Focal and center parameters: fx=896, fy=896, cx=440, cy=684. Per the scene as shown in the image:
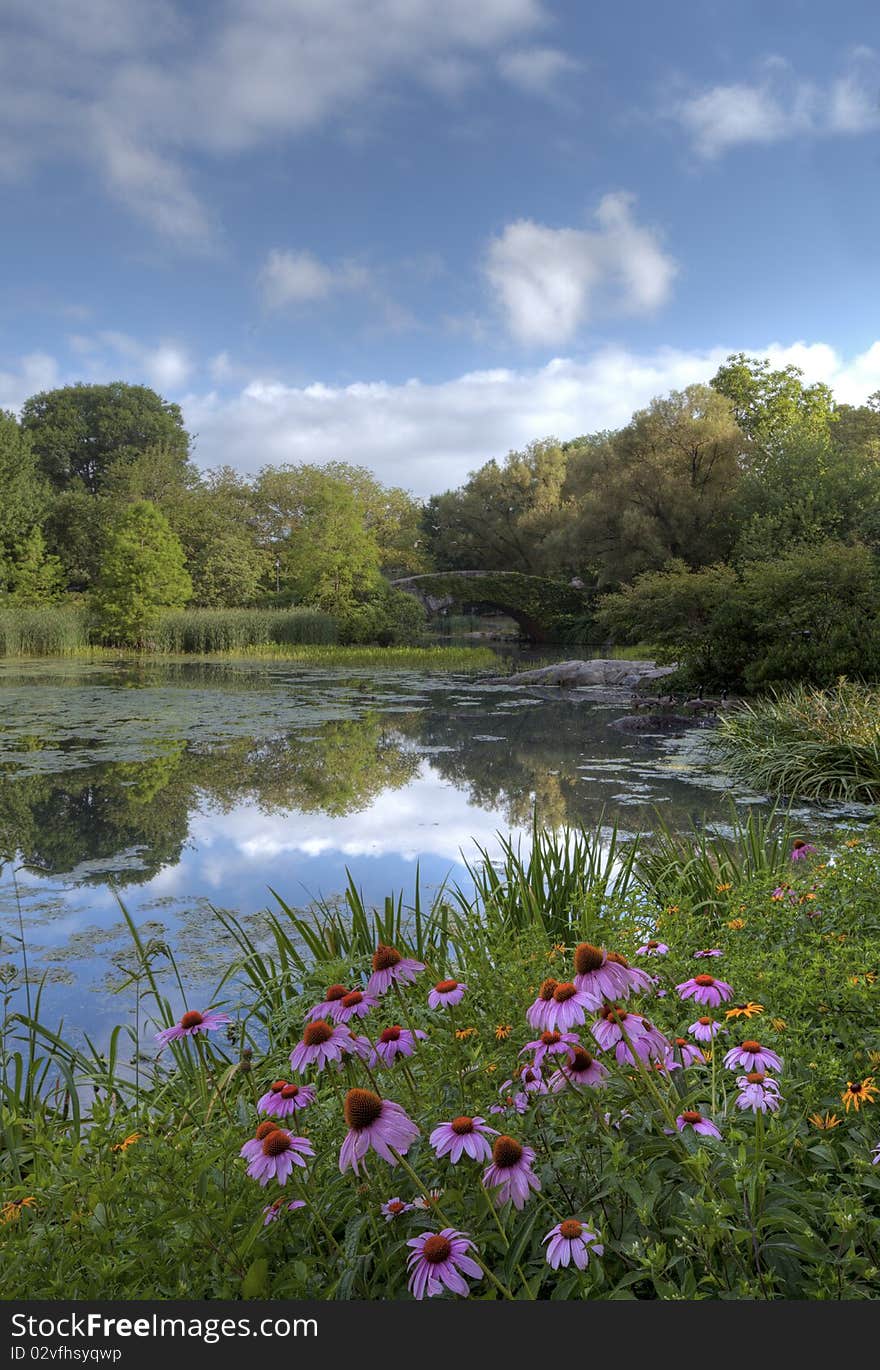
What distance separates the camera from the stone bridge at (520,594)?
2455cm

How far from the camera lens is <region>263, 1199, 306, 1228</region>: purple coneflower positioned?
117 cm

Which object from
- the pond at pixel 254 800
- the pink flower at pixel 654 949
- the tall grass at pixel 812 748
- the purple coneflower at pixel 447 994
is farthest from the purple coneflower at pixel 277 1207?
the tall grass at pixel 812 748

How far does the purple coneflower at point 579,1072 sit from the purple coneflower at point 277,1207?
0.37 m

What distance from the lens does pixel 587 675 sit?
15.0 metres

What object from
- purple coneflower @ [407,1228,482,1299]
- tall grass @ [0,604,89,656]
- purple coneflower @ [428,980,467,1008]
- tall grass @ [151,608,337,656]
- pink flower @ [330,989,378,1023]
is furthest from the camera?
tall grass @ [151,608,337,656]

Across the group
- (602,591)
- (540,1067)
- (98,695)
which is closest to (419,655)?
(602,591)

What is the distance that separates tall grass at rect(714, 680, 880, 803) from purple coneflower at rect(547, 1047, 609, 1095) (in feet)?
Answer: 16.4

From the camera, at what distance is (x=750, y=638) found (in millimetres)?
10406

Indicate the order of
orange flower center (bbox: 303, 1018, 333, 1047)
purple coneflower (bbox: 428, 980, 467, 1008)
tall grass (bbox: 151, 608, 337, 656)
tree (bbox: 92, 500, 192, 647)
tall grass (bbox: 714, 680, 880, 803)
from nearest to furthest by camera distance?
orange flower center (bbox: 303, 1018, 333, 1047)
purple coneflower (bbox: 428, 980, 467, 1008)
tall grass (bbox: 714, 680, 880, 803)
tree (bbox: 92, 500, 192, 647)
tall grass (bbox: 151, 608, 337, 656)

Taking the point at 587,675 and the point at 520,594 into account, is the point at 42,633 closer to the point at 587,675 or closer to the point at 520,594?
the point at 520,594

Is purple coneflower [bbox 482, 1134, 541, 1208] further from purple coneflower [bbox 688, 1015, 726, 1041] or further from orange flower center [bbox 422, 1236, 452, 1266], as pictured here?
purple coneflower [bbox 688, 1015, 726, 1041]

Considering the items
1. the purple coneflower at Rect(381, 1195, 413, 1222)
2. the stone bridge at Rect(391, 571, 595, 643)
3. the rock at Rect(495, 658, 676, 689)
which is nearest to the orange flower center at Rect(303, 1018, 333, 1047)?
the purple coneflower at Rect(381, 1195, 413, 1222)

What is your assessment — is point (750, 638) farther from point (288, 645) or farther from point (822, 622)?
point (288, 645)

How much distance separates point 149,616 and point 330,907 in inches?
768
